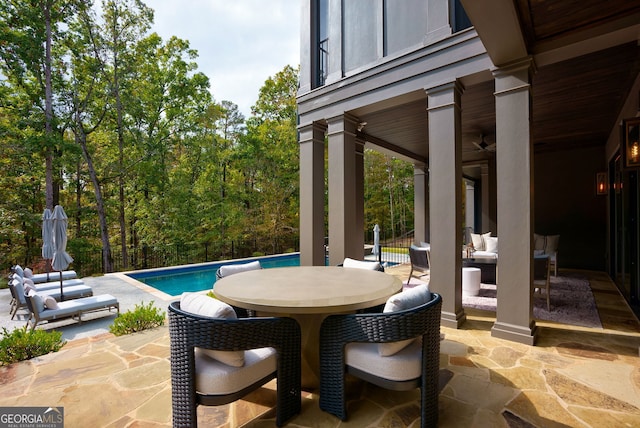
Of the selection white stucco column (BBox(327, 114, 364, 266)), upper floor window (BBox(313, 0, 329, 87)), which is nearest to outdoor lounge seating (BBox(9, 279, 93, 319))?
white stucco column (BBox(327, 114, 364, 266))

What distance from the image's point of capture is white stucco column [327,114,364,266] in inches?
195

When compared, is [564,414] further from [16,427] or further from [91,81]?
[91,81]

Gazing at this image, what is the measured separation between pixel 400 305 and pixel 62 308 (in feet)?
17.5

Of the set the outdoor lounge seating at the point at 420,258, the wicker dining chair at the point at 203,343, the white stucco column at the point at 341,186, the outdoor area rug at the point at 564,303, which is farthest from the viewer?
the outdoor lounge seating at the point at 420,258

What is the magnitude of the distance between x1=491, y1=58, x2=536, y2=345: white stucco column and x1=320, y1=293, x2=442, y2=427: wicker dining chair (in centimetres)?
178

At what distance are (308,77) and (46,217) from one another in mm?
5743

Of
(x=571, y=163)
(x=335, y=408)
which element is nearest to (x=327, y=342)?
(x=335, y=408)

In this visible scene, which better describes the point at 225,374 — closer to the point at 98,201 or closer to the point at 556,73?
the point at 556,73

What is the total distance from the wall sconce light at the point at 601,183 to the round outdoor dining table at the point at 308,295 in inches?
290

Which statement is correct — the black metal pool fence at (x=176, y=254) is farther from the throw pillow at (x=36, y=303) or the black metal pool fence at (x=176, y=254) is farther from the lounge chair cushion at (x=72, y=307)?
the throw pillow at (x=36, y=303)

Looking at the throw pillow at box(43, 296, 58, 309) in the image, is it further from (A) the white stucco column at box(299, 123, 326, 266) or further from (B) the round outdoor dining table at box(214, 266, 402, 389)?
(A) the white stucco column at box(299, 123, 326, 266)

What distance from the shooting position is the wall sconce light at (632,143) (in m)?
3.00

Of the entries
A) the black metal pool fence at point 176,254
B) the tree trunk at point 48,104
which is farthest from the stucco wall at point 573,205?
the tree trunk at point 48,104

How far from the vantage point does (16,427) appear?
206cm
